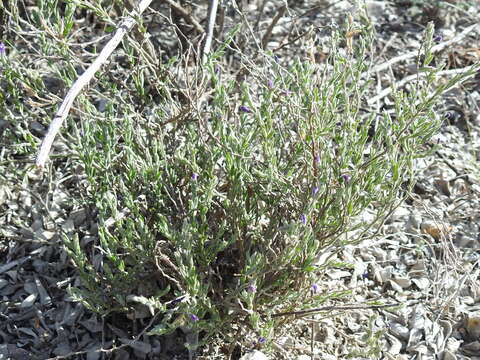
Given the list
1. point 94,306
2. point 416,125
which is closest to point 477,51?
point 416,125

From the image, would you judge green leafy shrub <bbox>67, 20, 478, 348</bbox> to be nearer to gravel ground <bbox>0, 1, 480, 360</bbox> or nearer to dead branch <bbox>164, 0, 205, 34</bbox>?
gravel ground <bbox>0, 1, 480, 360</bbox>

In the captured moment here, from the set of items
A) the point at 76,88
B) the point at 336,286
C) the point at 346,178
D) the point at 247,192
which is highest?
the point at 76,88

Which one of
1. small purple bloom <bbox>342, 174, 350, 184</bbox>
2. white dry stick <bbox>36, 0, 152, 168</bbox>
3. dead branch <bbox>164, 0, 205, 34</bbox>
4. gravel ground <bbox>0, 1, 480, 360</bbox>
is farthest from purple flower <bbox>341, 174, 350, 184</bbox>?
dead branch <bbox>164, 0, 205, 34</bbox>

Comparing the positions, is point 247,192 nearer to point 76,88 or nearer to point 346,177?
point 346,177

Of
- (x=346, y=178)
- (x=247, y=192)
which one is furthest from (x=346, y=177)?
(x=247, y=192)

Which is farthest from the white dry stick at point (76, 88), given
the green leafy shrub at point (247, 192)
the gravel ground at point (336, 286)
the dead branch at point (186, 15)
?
the dead branch at point (186, 15)

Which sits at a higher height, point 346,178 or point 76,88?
point 76,88

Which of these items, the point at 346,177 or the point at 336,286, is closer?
the point at 346,177
